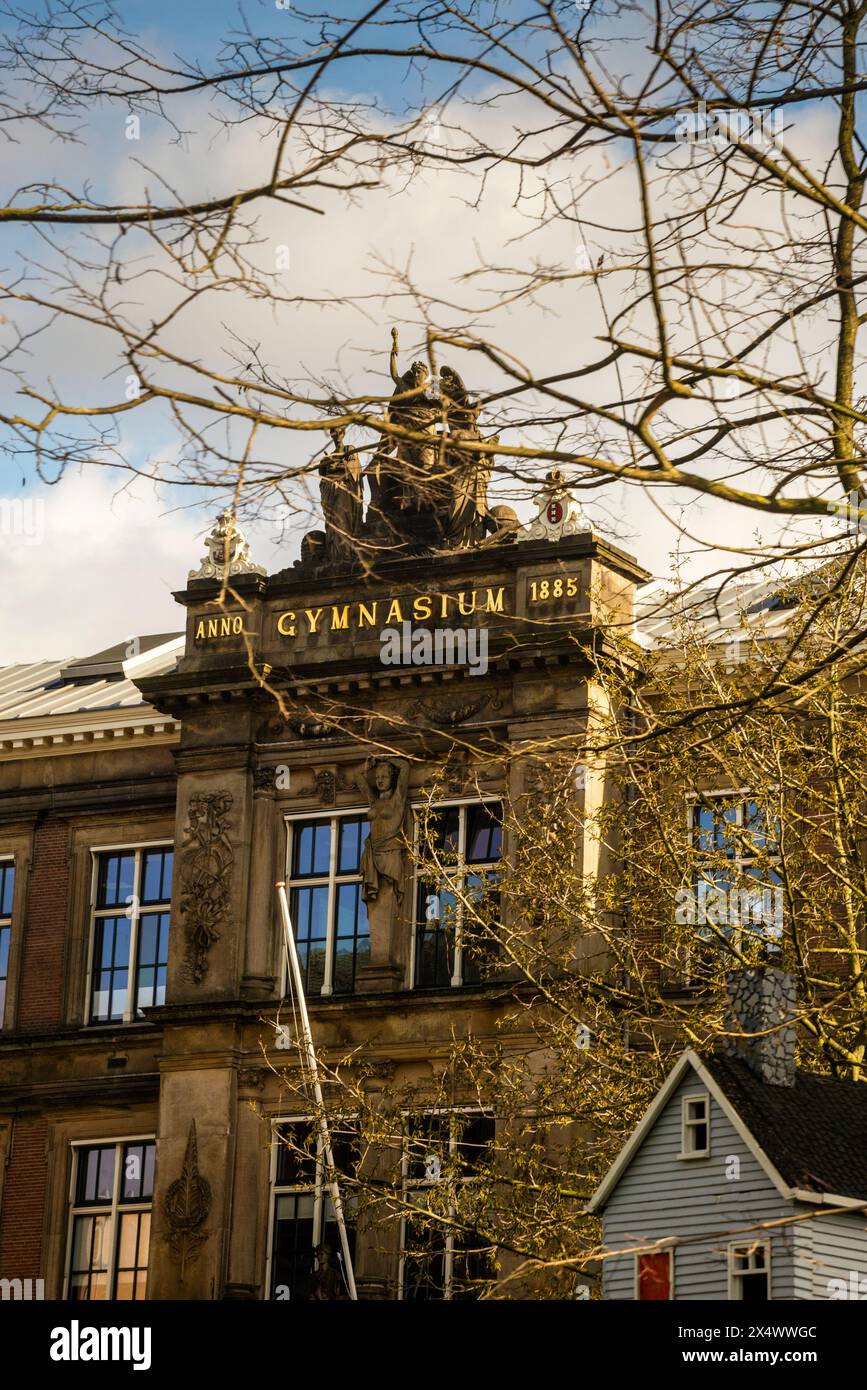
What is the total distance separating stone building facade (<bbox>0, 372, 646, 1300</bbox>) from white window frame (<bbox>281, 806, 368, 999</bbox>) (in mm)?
38

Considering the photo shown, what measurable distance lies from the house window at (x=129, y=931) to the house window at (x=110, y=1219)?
210 cm

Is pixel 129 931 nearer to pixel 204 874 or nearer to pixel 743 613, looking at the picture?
pixel 204 874

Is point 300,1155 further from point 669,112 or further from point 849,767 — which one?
point 669,112

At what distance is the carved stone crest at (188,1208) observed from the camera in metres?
33.2

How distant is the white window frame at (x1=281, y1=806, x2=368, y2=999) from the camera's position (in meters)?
34.4

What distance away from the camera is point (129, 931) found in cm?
3734

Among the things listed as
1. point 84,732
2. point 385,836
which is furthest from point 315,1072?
point 84,732

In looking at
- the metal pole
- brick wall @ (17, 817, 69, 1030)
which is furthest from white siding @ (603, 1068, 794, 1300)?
brick wall @ (17, 817, 69, 1030)

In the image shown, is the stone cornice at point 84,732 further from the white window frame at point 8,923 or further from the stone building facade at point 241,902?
the white window frame at point 8,923

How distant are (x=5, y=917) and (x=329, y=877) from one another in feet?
21.7

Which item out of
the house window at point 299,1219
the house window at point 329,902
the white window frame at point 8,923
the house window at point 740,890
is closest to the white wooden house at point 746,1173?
the house window at point 740,890

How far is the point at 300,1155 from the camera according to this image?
30.1 meters

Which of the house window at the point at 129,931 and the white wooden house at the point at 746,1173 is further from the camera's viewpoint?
the house window at the point at 129,931

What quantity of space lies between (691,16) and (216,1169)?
23139 millimetres
